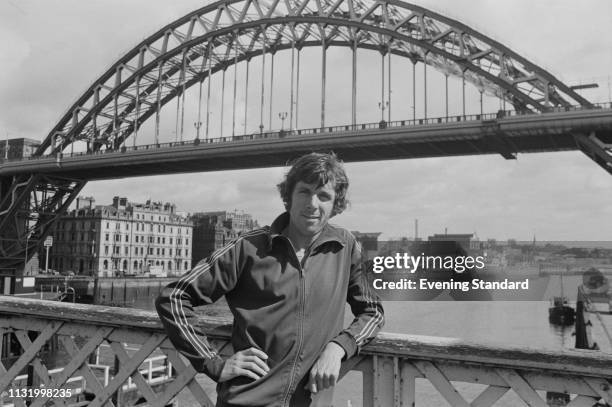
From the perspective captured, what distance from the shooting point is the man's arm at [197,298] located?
1.96m

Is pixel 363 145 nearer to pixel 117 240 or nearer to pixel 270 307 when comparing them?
pixel 270 307

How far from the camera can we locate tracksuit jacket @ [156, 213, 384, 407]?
1929 millimetres

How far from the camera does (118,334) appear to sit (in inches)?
112

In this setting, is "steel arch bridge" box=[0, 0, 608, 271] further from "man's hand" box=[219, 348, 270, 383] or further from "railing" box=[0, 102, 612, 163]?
"man's hand" box=[219, 348, 270, 383]

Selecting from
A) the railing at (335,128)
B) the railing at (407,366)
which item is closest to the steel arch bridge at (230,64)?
the railing at (335,128)

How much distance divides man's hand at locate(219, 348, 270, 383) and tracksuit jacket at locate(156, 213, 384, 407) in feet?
0.08

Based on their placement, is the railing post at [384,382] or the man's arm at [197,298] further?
the railing post at [384,382]

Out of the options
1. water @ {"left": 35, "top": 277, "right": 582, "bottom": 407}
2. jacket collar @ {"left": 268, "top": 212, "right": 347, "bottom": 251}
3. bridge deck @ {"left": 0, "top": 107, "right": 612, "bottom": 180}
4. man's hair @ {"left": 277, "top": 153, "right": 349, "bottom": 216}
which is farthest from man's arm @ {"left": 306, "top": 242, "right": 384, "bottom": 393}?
Result: bridge deck @ {"left": 0, "top": 107, "right": 612, "bottom": 180}

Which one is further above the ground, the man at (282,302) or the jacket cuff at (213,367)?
the man at (282,302)

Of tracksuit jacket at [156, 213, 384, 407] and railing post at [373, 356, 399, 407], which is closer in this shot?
tracksuit jacket at [156, 213, 384, 407]

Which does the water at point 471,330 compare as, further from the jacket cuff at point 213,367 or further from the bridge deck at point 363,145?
the jacket cuff at point 213,367

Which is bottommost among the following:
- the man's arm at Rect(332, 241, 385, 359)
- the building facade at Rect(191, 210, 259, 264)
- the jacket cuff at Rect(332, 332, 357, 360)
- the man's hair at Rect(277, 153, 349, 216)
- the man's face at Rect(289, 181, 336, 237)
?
Result: the jacket cuff at Rect(332, 332, 357, 360)

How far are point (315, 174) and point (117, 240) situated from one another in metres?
75.0

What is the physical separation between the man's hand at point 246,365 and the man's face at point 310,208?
46cm
